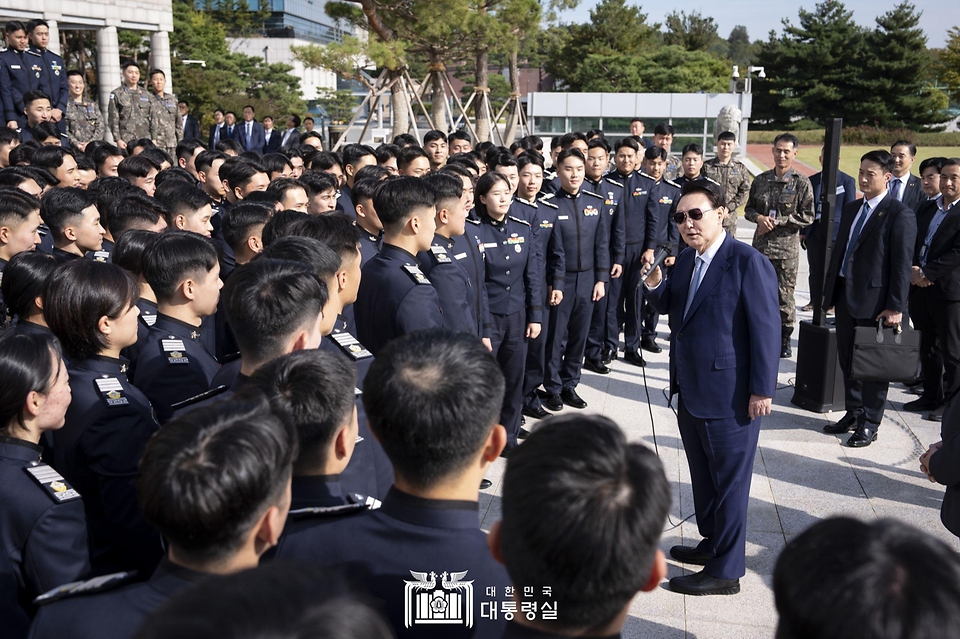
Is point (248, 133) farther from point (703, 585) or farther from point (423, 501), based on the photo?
point (423, 501)

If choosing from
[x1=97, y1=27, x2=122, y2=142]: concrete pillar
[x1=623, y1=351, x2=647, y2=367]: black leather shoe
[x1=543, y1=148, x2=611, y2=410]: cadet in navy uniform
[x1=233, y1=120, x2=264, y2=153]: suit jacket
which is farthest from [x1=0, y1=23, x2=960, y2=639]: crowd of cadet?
[x1=97, y1=27, x2=122, y2=142]: concrete pillar

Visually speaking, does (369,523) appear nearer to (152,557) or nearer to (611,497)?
(611,497)

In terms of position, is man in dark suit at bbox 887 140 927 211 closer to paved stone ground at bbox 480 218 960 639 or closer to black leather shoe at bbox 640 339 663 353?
paved stone ground at bbox 480 218 960 639

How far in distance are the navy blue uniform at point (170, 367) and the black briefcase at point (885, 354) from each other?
403cm

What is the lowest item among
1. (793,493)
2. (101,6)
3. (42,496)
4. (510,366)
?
(793,493)

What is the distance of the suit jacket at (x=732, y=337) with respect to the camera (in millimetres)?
3352

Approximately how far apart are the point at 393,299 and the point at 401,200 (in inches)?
18.4

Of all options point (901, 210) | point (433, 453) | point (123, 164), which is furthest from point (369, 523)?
point (123, 164)

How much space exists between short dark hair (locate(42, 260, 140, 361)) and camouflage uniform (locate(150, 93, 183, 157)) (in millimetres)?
9245

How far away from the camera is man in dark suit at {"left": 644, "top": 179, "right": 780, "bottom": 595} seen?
336 cm

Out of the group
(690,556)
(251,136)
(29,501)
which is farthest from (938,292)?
(251,136)

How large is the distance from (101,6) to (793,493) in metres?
17.9

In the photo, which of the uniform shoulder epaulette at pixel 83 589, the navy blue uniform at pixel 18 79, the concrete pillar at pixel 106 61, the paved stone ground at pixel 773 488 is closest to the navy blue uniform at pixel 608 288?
the paved stone ground at pixel 773 488

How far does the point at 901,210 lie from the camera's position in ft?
16.5
